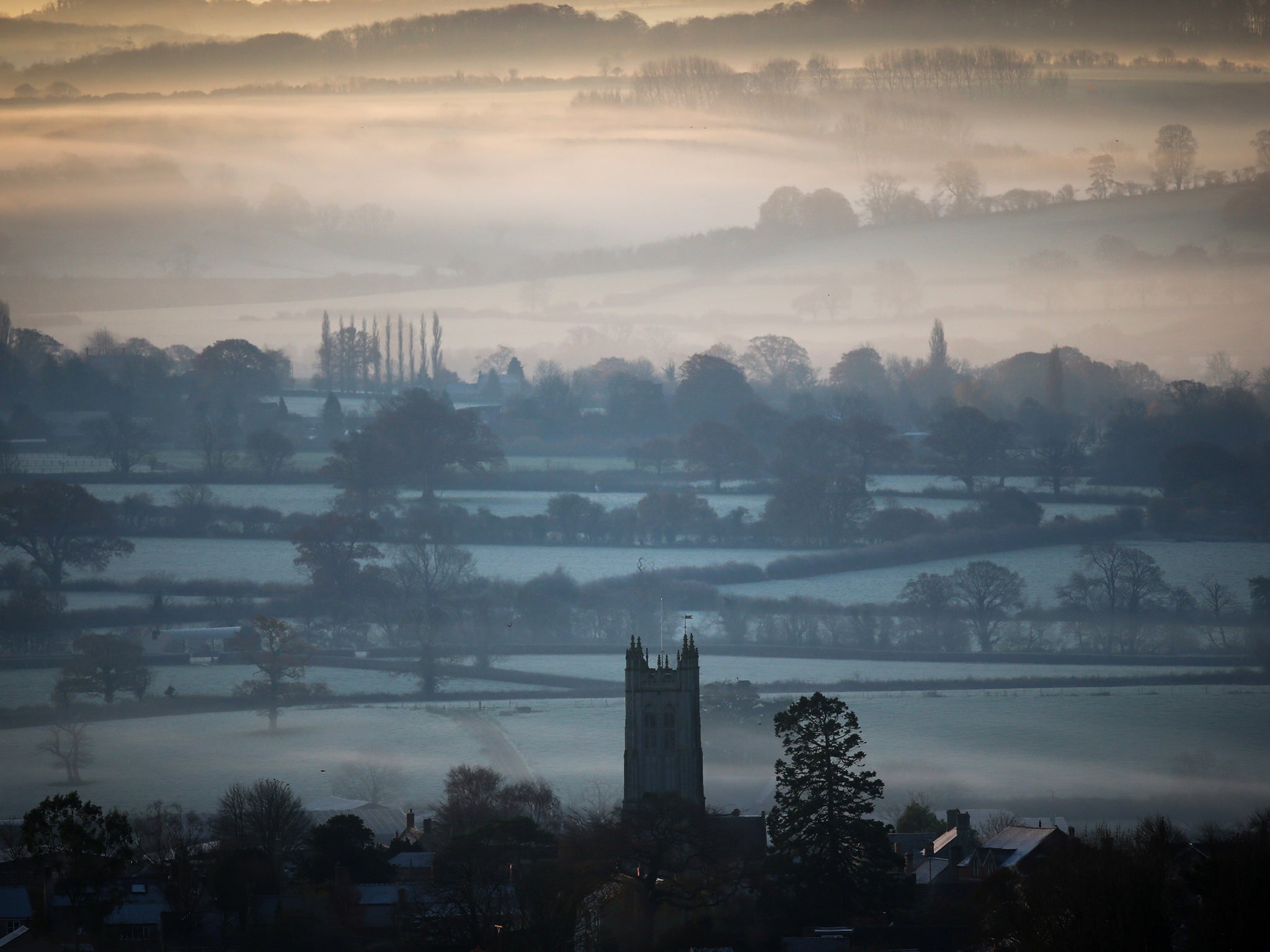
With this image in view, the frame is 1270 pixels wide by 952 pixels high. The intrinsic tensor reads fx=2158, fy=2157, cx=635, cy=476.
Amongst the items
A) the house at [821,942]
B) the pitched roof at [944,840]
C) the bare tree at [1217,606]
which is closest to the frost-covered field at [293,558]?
the bare tree at [1217,606]

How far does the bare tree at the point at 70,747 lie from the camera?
56.1 m

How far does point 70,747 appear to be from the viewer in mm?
58656

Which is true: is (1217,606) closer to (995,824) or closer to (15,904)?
(995,824)

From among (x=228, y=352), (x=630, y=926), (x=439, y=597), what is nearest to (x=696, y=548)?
(x=439, y=597)

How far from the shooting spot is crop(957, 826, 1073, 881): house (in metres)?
33.2

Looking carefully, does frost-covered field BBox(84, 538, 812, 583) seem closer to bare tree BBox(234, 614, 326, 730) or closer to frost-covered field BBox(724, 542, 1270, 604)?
frost-covered field BBox(724, 542, 1270, 604)

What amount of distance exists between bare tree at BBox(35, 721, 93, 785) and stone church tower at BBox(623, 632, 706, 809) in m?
21.3

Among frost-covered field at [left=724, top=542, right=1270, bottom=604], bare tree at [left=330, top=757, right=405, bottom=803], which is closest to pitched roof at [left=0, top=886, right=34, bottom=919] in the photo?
bare tree at [left=330, top=757, right=405, bottom=803]

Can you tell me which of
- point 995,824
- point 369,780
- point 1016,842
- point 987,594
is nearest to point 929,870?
point 1016,842

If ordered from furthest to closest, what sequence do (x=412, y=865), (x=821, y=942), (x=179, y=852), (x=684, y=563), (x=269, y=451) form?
1. (x=269, y=451)
2. (x=684, y=563)
3. (x=412, y=865)
4. (x=179, y=852)
5. (x=821, y=942)

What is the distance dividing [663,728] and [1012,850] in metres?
6.95

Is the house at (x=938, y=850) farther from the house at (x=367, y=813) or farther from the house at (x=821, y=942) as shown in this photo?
the house at (x=367, y=813)

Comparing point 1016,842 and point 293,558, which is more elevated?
point 293,558

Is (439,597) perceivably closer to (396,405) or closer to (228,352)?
(396,405)
